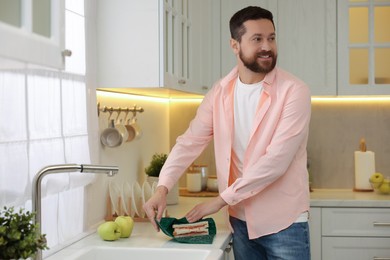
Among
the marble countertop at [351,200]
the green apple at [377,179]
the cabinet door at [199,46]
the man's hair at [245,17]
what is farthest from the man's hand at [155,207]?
the green apple at [377,179]

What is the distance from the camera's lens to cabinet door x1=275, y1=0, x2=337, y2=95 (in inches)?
166

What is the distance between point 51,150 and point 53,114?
127 millimetres

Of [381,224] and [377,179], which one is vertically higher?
[377,179]

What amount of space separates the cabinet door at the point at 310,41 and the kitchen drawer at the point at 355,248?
2.86ft

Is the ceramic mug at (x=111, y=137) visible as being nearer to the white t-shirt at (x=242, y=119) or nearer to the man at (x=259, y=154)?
the man at (x=259, y=154)

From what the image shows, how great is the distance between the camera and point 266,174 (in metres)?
2.65

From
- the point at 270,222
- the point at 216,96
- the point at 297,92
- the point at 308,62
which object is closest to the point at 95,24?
the point at 216,96

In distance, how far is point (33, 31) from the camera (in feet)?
6.37

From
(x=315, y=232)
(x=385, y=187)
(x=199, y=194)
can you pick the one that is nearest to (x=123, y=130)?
(x=199, y=194)

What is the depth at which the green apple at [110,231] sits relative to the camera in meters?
2.70

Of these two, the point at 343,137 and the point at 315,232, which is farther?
the point at 343,137

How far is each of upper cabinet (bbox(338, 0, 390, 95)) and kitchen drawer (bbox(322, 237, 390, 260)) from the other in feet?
2.83

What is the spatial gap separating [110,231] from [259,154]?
2.07 feet

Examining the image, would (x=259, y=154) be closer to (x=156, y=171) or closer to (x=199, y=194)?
(x=156, y=171)
